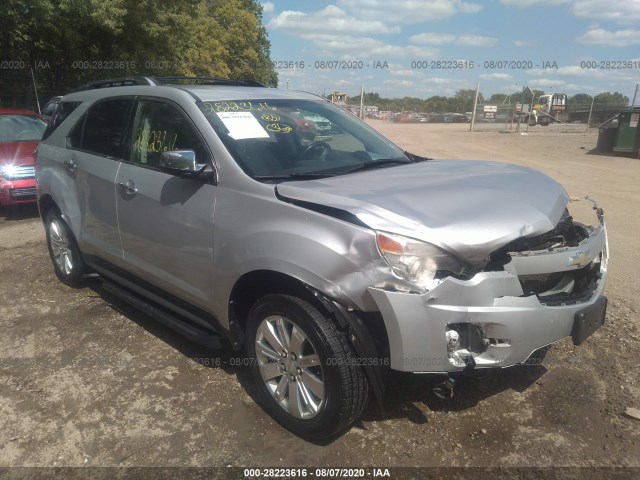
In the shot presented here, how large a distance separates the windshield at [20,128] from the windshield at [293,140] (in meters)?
6.98

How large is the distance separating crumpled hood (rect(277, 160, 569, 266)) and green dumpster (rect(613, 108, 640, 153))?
51.8 feet

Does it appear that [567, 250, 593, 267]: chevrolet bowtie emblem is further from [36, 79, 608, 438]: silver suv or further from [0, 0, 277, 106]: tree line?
[0, 0, 277, 106]: tree line

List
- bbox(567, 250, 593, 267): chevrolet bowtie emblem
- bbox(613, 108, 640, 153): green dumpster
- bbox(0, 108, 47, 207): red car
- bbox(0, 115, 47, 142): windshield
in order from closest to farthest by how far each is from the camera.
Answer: bbox(567, 250, 593, 267): chevrolet bowtie emblem → bbox(0, 108, 47, 207): red car → bbox(0, 115, 47, 142): windshield → bbox(613, 108, 640, 153): green dumpster

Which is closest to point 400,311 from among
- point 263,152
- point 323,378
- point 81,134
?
point 323,378

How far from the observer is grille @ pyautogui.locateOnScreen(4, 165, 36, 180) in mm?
7797

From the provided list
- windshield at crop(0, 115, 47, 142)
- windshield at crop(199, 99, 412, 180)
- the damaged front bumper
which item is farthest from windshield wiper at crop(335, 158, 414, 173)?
windshield at crop(0, 115, 47, 142)

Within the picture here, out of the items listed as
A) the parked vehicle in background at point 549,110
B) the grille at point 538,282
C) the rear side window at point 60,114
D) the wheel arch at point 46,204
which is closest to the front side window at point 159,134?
the rear side window at point 60,114

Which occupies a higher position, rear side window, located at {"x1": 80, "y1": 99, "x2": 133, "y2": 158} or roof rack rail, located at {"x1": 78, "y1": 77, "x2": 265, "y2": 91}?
roof rack rail, located at {"x1": 78, "y1": 77, "x2": 265, "y2": 91}

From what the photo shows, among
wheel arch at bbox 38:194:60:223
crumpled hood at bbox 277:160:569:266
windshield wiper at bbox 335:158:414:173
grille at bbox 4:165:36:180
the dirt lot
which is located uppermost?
windshield wiper at bbox 335:158:414:173

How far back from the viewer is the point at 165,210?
3371mm

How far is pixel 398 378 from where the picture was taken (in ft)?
11.2

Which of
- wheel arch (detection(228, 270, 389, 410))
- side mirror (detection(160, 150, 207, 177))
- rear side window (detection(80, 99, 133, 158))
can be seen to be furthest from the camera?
rear side window (detection(80, 99, 133, 158))

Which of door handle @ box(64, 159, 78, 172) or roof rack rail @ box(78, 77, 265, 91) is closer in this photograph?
roof rack rail @ box(78, 77, 265, 91)

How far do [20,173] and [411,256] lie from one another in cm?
747
